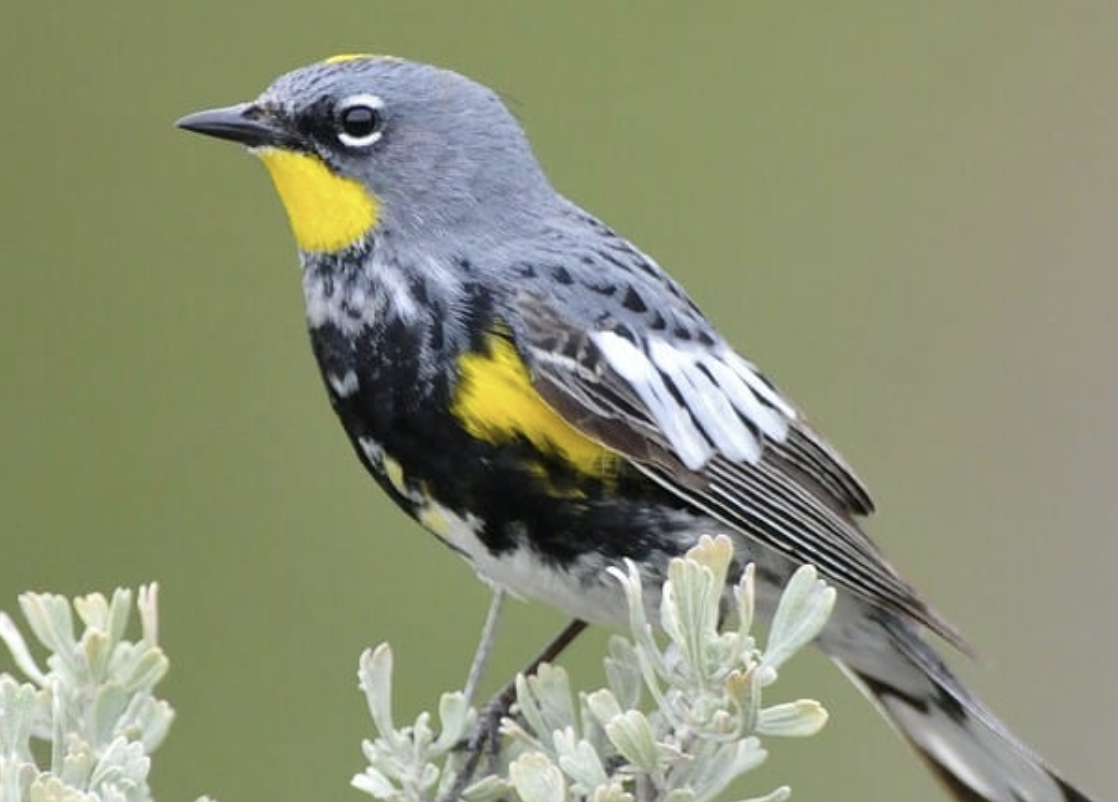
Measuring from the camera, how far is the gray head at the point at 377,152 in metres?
2.43

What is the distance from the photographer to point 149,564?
13.0ft

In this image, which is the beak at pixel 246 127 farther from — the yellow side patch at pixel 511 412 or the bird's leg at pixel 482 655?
the bird's leg at pixel 482 655

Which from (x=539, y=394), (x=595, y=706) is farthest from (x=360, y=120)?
(x=595, y=706)

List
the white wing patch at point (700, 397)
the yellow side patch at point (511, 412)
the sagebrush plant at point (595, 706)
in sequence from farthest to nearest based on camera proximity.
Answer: the white wing patch at point (700, 397) < the yellow side patch at point (511, 412) < the sagebrush plant at point (595, 706)

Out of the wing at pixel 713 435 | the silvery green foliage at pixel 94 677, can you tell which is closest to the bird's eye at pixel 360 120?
the wing at pixel 713 435

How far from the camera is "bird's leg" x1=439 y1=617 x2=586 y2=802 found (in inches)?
84.1

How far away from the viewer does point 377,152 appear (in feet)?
8.11

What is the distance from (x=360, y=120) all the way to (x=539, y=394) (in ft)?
1.23

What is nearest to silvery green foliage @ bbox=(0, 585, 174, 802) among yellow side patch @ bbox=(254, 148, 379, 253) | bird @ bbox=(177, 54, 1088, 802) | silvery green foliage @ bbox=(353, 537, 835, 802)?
silvery green foliage @ bbox=(353, 537, 835, 802)

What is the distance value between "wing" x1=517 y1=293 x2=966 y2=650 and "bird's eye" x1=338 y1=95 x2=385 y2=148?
0.85 ft

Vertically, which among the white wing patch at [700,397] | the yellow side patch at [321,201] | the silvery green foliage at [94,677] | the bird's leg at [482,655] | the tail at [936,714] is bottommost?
the tail at [936,714]

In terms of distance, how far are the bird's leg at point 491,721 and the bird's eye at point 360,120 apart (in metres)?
0.50

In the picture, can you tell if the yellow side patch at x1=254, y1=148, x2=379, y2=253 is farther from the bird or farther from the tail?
the tail

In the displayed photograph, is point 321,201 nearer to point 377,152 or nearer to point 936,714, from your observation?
point 377,152
